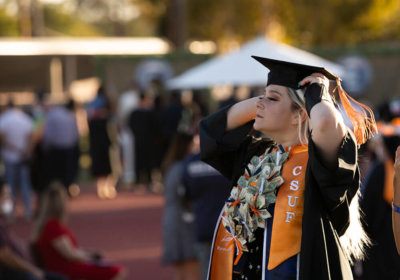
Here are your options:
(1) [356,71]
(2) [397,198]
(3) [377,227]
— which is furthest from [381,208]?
(1) [356,71]

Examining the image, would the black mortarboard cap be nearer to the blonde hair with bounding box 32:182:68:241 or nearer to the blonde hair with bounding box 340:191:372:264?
the blonde hair with bounding box 340:191:372:264

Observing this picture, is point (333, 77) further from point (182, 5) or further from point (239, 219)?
point (182, 5)

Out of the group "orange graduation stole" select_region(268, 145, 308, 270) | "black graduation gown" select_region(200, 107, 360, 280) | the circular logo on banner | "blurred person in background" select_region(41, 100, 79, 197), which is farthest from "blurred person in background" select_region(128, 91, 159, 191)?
"black graduation gown" select_region(200, 107, 360, 280)

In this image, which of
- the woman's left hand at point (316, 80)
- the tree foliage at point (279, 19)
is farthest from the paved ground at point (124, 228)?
the tree foliage at point (279, 19)

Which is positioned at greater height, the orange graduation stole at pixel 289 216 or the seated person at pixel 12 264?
the orange graduation stole at pixel 289 216

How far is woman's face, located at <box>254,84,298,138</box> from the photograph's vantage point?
10.4 feet

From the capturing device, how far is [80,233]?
35.9 feet

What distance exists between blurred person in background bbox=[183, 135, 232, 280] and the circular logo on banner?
1101 centimetres

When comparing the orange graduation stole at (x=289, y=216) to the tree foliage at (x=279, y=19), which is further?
the tree foliage at (x=279, y=19)

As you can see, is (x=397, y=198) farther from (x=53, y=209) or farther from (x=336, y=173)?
(x=53, y=209)

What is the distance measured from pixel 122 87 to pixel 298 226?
13504 millimetres

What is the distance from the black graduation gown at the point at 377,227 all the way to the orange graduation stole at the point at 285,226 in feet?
5.20

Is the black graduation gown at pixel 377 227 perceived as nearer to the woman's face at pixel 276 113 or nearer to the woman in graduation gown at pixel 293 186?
the woman in graduation gown at pixel 293 186

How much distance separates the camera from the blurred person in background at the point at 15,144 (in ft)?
37.7
